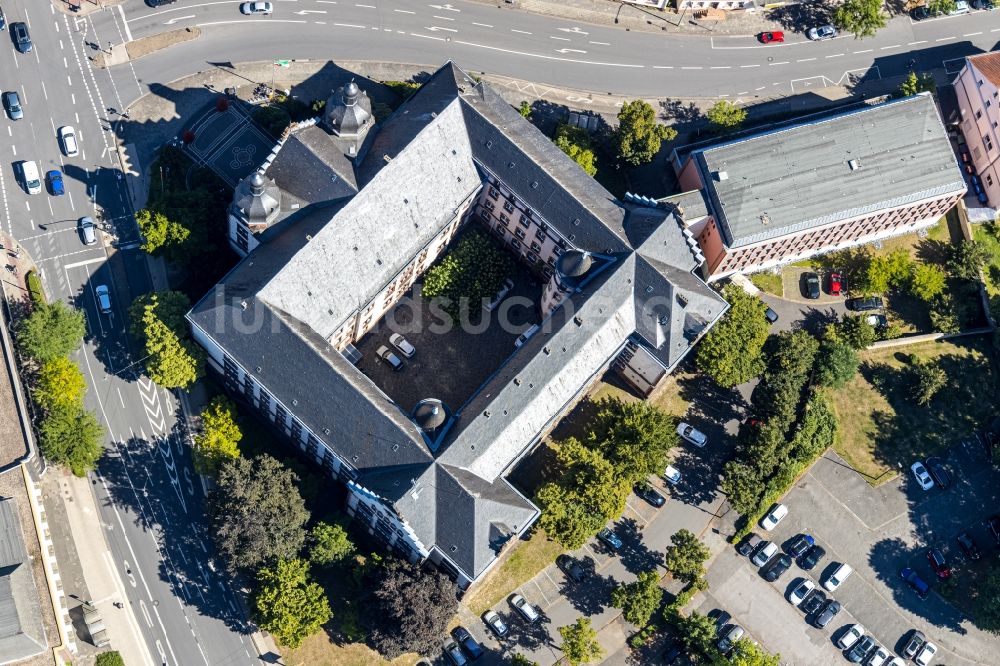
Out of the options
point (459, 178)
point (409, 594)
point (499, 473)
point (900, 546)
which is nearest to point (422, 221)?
point (459, 178)

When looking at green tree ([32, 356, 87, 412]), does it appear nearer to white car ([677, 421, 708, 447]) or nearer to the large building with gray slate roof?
the large building with gray slate roof

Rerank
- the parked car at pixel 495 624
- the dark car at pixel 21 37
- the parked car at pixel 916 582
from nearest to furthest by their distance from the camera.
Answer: the parked car at pixel 495 624
the parked car at pixel 916 582
the dark car at pixel 21 37

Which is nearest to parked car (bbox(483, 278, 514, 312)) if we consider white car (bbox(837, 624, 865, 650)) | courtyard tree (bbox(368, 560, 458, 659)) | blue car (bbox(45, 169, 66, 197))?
courtyard tree (bbox(368, 560, 458, 659))

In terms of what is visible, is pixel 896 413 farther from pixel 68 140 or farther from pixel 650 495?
pixel 68 140

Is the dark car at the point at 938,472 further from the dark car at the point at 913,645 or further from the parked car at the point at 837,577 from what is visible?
the dark car at the point at 913,645

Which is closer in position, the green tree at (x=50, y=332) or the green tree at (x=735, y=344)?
the green tree at (x=50, y=332)

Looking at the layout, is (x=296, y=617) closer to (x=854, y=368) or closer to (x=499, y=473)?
(x=499, y=473)

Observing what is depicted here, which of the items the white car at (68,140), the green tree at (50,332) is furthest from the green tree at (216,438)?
the white car at (68,140)

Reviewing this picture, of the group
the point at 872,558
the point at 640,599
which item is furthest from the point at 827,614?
the point at 640,599
